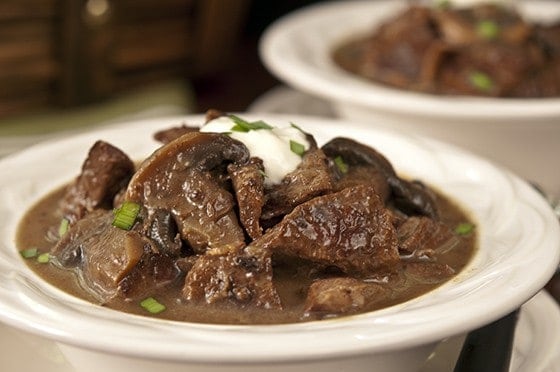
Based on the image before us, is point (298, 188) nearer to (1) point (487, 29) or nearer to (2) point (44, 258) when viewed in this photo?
(2) point (44, 258)

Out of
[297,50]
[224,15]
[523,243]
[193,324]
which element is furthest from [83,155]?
[224,15]

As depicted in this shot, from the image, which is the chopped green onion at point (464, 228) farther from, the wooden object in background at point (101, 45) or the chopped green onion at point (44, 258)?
the wooden object in background at point (101, 45)

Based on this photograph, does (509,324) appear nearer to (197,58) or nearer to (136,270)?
(136,270)

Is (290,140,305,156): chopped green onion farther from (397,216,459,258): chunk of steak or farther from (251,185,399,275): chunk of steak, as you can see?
(397,216,459,258): chunk of steak

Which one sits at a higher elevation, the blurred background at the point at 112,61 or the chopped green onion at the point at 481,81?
the chopped green onion at the point at 481,81

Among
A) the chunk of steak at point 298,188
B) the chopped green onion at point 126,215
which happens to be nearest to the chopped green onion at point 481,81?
the chunk of steak at point 298,188

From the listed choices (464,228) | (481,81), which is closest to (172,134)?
(464,228)

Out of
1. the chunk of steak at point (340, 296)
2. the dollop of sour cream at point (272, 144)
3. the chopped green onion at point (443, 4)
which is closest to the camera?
the chunk of steak at point (340, 296)
